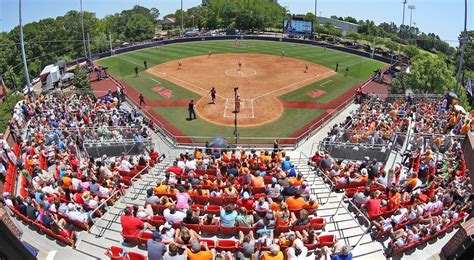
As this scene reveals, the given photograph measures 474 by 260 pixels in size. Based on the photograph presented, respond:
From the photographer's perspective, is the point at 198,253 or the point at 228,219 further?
the point at 228,219

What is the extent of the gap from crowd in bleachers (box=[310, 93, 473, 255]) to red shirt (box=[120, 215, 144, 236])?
761cm

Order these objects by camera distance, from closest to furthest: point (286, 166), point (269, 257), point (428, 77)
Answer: point (269, 257) → point (286, 166) → point (428, 77)

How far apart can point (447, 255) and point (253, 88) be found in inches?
1070

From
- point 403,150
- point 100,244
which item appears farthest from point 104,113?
point 403,150

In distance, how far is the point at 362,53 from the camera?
57625 mm

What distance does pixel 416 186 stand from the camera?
46.6ft

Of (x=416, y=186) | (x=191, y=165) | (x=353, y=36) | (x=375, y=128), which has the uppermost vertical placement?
(x=353, y=36)

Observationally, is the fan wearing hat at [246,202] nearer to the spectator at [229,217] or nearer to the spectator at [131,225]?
the spectator at [229,217]

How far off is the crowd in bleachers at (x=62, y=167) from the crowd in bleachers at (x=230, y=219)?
1986mm

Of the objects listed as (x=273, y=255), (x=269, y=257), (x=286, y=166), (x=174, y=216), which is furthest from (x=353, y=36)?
(x=269, y=257)

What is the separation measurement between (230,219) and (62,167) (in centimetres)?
906

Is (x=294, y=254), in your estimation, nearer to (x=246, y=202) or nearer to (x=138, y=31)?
(x=246, y=202)

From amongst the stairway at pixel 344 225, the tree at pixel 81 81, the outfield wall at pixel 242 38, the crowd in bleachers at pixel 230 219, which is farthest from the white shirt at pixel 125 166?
the outfield wall at pixel 242 38

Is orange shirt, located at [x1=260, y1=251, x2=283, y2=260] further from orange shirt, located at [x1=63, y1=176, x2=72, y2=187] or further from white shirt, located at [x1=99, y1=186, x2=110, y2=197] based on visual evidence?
orange shirt, located at [x1=63, y1=176, x2=72, y2=187]
